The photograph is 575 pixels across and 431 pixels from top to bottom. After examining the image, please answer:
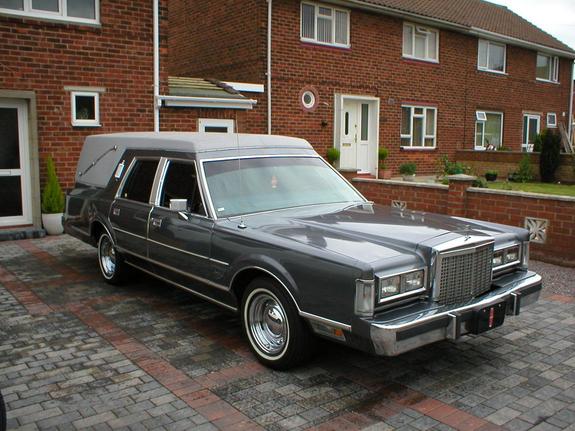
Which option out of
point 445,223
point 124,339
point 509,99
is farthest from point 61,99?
point 509,99

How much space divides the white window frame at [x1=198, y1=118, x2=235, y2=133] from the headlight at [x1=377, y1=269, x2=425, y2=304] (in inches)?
370

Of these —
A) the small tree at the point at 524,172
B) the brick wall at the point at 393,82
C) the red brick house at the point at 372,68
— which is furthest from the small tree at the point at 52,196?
the small tree at the point at 524,172

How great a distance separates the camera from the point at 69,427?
3.73 metres

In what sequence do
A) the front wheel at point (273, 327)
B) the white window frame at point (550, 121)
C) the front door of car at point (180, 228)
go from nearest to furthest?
1. the front wheel at point (273, 327)
2. the front door of car at point (180, 228)
3. the white window frame at point (550, 121)

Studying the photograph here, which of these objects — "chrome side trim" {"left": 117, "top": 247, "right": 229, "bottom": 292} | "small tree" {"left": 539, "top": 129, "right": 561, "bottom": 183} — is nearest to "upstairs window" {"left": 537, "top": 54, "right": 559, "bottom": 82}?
"small tree" {"left": 539, "top": 129, "right": 561, "bottom": 183}

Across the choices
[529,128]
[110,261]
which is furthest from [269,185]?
[529,128]

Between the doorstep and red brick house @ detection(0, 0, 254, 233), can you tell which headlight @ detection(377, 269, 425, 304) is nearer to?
the doorstep

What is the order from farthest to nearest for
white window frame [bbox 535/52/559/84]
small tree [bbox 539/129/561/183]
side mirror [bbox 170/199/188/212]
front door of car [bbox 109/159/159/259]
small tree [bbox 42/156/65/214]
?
white window frame [bbox 535/52/559/84], small tree [bbox 539/129/561/183], small tree [bbox 42/156/65/214], front door of car [bbox 109/159/159/259], side mirror [bbox 170/199/188/212]

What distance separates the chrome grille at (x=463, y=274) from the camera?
429cm

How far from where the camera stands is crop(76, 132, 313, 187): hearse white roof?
5.77 meters

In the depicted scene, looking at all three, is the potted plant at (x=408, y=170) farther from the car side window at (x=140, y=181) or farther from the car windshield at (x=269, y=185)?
the car side window at (x=140, y=181)

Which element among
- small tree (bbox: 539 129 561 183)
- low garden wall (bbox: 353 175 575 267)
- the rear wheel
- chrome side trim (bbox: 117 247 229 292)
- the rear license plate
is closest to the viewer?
the rear license plate

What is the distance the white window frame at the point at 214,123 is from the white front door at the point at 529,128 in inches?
612

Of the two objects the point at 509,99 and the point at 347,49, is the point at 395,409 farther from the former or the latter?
the point at 509,99
